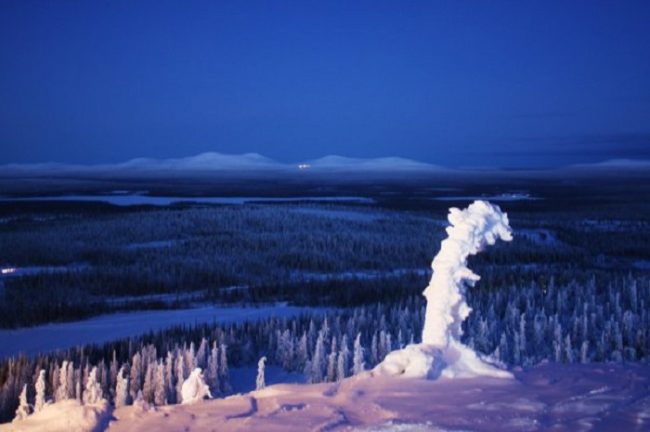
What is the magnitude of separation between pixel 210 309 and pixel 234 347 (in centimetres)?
555

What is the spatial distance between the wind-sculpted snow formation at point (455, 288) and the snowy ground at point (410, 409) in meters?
0.35

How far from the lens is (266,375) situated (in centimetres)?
857

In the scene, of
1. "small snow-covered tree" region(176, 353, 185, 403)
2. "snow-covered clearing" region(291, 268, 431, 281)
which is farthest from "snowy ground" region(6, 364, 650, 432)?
"snow-covered clearing" region(291, 268, 431, 281)

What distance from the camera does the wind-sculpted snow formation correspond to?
5.77 m

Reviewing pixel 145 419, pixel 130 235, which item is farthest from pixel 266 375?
pixel 130 235

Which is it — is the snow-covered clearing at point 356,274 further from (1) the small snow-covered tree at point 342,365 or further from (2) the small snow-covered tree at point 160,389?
(2) the small snow-covered tree at point 160,389

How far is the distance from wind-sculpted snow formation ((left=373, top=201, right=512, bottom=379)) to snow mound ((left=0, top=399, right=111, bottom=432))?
2.37 meters

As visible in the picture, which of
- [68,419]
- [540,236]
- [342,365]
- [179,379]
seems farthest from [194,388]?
[540,236]

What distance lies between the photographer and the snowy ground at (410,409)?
4.48 meters

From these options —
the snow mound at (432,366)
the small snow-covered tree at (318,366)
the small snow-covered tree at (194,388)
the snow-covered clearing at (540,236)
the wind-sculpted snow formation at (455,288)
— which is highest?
the wind-sculpted snow formation at (455,288)

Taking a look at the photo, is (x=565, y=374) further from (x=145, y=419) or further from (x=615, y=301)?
(x=615, y=301)

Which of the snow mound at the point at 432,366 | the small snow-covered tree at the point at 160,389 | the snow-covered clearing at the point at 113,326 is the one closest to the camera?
the snow mound at the point at 432,366

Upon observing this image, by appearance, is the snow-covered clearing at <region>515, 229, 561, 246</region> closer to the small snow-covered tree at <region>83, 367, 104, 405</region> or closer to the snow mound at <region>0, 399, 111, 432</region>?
the small snow-covered tree at <region>83, 367, 104, 405</region>

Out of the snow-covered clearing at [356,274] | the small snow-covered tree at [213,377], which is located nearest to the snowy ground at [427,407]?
the small snow-covered tree at [213,377]
